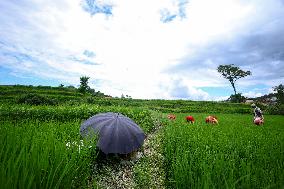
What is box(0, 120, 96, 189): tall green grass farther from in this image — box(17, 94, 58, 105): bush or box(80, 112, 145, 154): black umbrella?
box(17, 94, 58, 105): bush

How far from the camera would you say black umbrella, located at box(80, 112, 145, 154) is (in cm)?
664

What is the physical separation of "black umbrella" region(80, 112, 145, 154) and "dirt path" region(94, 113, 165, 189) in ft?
1.58

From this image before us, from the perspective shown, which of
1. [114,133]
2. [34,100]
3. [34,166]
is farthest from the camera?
[34,100]

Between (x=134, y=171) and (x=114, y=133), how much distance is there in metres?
0.99

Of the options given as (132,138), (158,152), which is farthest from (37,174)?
(158,152)

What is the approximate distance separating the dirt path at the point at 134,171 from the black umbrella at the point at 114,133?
48 centimetres

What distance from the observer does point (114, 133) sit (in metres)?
6.81

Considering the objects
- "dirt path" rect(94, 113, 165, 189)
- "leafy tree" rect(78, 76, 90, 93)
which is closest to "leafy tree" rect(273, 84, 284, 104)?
"leafy tree" rect(78, 76, 90, 93)

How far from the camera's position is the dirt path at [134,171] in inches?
229

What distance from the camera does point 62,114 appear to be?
1347cm

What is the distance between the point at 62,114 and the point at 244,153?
9.20 meters

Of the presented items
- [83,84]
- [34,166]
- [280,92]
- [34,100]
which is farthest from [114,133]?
[280,92]

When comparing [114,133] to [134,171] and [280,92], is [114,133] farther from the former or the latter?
[280,92]

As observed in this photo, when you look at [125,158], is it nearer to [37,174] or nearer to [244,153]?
[244,153]
